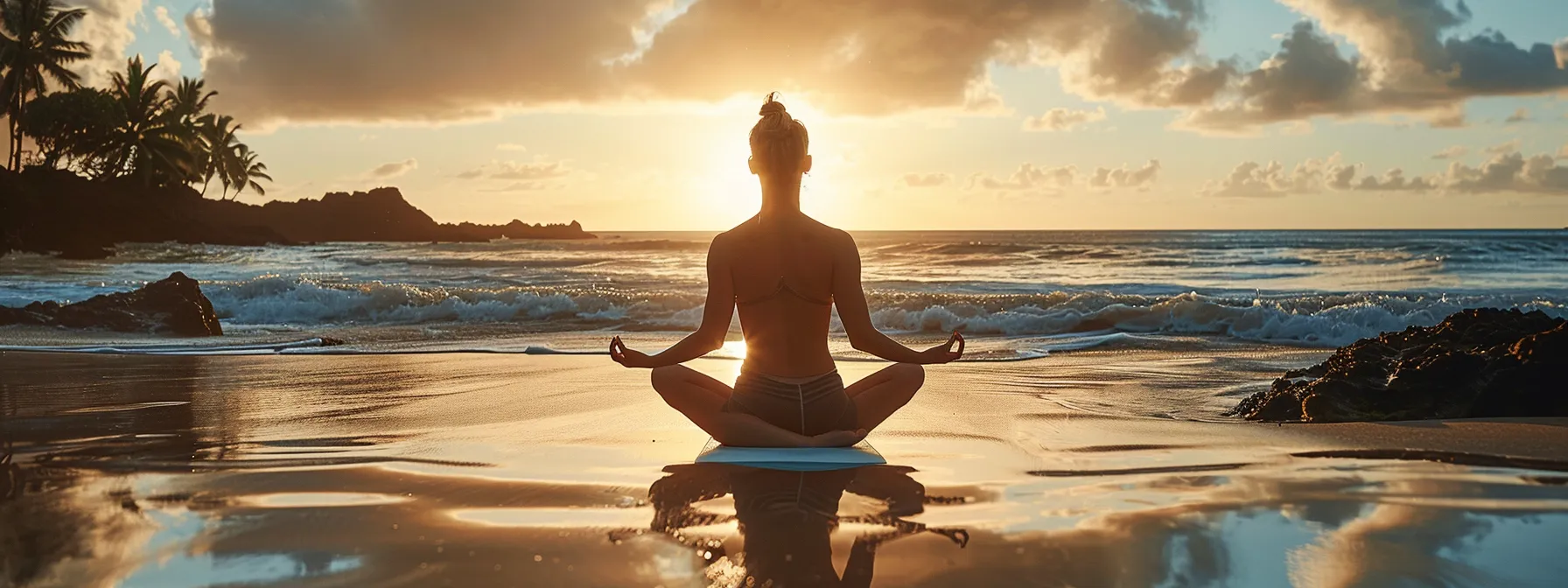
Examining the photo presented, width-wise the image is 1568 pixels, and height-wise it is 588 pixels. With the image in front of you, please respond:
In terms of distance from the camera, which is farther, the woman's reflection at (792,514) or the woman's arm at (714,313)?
the woman's arm at (714,313)

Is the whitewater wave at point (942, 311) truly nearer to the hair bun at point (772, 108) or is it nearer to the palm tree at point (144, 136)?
the hair bun at point (772, 108)

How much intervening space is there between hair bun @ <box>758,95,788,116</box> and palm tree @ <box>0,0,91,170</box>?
169ft

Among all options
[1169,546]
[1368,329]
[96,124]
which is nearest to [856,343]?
[1169,546]

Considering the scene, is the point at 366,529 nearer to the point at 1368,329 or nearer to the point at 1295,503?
the point at 1295,503

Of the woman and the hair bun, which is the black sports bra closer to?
the woman

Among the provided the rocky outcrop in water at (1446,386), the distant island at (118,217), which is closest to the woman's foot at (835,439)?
the rocky outcrop in water at (1446,386)

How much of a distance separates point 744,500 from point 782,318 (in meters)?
0.91

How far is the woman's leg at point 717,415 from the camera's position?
4152 mm

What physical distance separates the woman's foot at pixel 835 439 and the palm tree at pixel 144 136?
58.6 m


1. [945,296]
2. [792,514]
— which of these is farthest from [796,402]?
[945,296]

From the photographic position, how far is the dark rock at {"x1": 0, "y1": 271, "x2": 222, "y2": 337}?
12.1 metres

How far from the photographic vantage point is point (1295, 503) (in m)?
3.30

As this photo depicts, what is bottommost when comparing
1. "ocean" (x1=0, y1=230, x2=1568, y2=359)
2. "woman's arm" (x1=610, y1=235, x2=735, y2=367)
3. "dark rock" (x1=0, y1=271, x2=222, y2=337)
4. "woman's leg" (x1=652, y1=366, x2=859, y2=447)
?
"ocean" (x1=0, y1=230, x2=1568, y2=359)

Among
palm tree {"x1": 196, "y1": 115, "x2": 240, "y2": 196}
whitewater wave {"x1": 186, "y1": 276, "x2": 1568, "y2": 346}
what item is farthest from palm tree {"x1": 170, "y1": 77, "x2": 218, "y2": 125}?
whitewater wave {"x1": 186, "y1": 276, "x2": 1568, "y2": 346}
